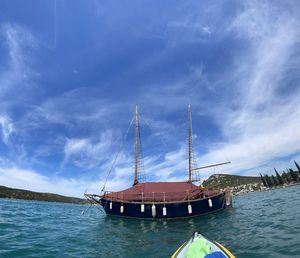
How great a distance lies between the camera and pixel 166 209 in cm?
3225

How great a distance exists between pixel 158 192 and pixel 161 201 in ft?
5.46

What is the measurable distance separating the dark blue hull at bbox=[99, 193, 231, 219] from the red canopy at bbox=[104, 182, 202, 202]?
1.09 metres

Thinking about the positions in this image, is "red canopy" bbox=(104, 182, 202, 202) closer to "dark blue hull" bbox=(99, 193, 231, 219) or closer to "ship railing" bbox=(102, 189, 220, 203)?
"ship railing" bbox=(102, 189, 220, 203)

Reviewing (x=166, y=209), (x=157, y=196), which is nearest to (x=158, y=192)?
(x=157, y=196)

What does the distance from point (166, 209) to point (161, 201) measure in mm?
2387

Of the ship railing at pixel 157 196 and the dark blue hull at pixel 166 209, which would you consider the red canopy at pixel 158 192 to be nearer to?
the ship railing at pixel 157 196

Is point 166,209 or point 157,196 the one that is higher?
point 157,196

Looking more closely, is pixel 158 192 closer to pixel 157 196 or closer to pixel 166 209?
pixel 157 196

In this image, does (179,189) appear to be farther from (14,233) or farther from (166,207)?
(14,233)

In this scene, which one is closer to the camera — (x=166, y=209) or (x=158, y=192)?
Result: (x=166, y=209)

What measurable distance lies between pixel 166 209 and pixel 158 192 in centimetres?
394

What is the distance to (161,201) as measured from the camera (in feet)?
113

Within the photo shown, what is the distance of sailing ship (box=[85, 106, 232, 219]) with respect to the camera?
107 ft

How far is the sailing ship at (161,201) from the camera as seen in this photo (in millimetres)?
32500
